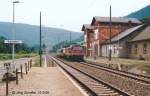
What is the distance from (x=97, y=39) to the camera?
93.1 meters

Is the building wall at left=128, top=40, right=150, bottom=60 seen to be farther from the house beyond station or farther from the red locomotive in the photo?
the house beyond station

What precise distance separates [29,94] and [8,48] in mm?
103619

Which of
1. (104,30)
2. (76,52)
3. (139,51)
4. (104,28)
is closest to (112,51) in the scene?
(104,30)

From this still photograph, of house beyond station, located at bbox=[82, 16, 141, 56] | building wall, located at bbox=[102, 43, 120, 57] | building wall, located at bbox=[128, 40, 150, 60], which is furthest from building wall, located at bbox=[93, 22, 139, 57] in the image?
building wall, located at bbox=[128, 40, 150, 60]

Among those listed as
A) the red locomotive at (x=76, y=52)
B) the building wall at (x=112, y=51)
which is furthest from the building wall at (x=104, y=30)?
the red locomotive at (x=76, y=52)

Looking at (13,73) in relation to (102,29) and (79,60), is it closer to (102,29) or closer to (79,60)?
(79,60)

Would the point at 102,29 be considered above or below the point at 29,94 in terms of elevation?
above

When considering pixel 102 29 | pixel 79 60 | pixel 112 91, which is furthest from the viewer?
pixel 102 29

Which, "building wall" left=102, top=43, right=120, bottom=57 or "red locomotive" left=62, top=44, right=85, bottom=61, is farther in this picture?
"building wall" left=102, top=43, right=120, bottom=57

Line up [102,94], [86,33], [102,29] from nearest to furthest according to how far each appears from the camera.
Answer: [102,94]
[102,29]
[86,33]

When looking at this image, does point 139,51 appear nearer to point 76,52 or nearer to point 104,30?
point 76,52

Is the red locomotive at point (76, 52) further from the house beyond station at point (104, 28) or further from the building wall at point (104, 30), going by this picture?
the building wall at point (104, 30)

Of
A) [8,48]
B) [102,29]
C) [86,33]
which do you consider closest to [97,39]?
[102,29]

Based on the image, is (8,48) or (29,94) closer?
(29,94)
